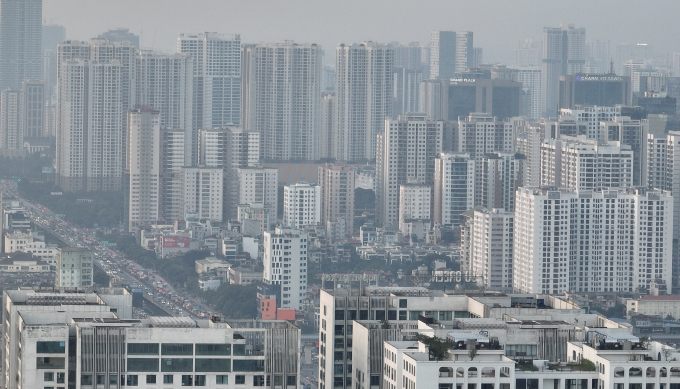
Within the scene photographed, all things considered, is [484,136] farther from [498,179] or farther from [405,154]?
→ [498,179]

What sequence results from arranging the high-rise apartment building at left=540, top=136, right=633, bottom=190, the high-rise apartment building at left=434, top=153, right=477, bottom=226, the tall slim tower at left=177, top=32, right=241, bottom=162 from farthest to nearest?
1. the tall slim tower at left=177, top=32, right=241, bottom=162
2. the high-rise apartment building at left=434, top=153, right=477, bottom=226
3. the high-rise apartment building at left=540, top=136, right=633, bottom=190

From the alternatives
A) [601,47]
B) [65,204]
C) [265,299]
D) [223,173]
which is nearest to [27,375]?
[265,299]

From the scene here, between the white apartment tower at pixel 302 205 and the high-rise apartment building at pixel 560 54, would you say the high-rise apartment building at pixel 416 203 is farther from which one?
the high-rise apartment building at pixel 560 54

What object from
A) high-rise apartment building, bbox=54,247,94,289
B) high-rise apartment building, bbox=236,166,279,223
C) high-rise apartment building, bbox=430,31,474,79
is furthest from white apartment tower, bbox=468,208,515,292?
high-rise apartment building, bbox=430,31,474,79

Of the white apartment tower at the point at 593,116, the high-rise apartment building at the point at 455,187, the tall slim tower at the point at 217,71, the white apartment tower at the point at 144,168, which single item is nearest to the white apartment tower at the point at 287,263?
the high-rise apartment building at the point at 455,187

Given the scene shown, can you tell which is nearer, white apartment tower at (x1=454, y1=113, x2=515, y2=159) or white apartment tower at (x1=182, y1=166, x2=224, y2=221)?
white apartment tower at (x1=182, y1=166, x2=224, y2=221)

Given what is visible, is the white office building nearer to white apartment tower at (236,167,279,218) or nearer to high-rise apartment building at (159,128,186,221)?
white apartment tower at (236,167,279,218)

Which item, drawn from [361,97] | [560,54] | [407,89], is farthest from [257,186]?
[560,54]
